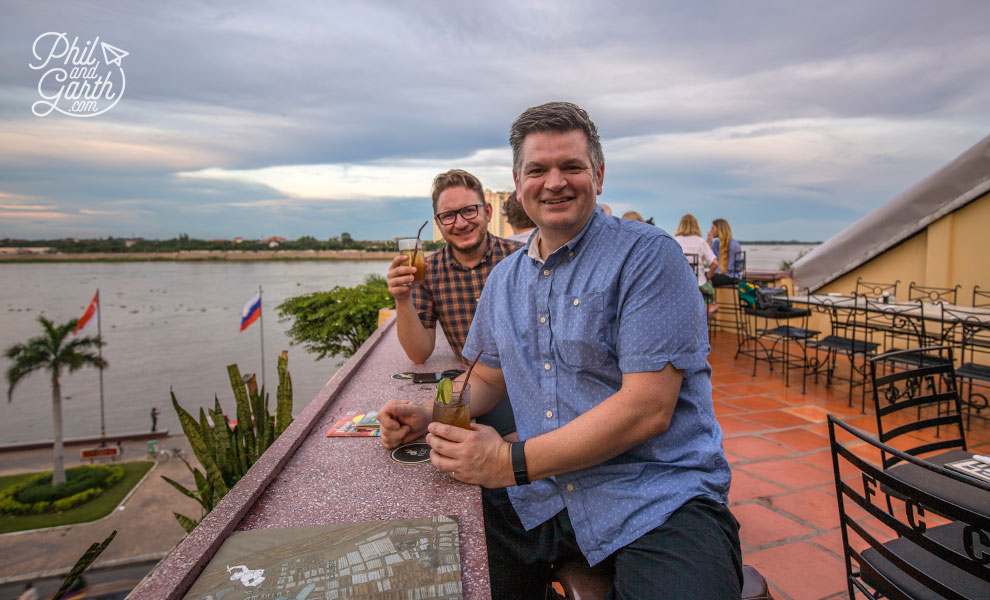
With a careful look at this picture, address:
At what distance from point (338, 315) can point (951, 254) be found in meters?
13.4

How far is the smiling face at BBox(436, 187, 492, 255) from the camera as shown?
305 cm

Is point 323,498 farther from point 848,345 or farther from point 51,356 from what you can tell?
point 51,356

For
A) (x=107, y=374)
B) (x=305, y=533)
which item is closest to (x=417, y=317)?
(x=305, y=533)

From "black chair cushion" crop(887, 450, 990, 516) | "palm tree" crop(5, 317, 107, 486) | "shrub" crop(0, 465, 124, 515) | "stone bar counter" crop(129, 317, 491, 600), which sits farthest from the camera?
"palm tree" crop(5, 317, 107, 486)

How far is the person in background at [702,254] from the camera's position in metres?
7.36

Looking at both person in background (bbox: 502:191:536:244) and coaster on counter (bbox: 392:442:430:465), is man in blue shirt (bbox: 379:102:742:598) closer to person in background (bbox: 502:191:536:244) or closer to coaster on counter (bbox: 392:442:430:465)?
coaster on counter (bbox: 392:442:430:465)

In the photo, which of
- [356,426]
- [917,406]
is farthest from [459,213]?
[917,406]

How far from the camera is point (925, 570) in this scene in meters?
1.58

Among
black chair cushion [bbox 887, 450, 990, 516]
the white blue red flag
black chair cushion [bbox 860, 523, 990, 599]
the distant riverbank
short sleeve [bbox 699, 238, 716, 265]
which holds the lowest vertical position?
the white blue red flag

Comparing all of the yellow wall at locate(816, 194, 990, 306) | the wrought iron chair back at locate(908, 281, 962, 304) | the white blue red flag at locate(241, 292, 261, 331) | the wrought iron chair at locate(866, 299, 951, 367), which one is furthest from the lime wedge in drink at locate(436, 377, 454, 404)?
the white blue red flag at locate(241, 292, 261, 331)

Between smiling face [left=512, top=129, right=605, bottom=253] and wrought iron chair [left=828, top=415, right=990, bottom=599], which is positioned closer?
Answer: wrought iron chair [left=828, top=415, right=990, bottom=599]

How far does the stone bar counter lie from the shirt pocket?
1.55ft

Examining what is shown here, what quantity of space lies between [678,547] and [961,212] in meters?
7.56

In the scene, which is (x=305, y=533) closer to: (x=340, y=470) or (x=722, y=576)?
(x=340, y=470)
